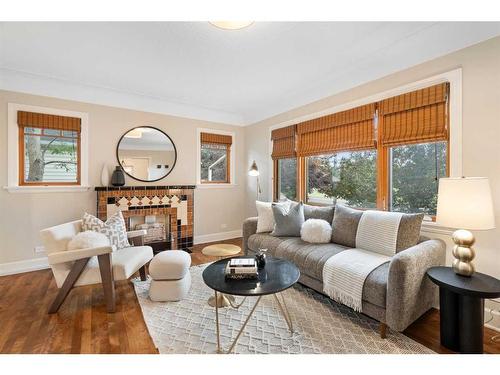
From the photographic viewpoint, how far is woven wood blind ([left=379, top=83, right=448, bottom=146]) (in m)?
2.25

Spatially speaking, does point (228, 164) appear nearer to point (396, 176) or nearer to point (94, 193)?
point (94, 193)

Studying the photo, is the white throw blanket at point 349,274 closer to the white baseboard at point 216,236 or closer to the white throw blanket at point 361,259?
the white throw blanket at point 361,259

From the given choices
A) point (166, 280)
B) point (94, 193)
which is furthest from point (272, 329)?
point (94, 193)

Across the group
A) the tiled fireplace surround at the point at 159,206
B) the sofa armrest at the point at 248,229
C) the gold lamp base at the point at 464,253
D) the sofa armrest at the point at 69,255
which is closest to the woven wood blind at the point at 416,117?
the gold lamp base at the point at 464,253

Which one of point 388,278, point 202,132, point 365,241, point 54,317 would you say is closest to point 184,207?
point 202,132

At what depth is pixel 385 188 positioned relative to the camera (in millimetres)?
2783

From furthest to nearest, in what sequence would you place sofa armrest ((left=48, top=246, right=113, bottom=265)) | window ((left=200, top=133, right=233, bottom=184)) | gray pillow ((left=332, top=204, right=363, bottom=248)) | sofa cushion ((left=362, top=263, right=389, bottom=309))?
window ((left=200, top=133, right=233, bottom=184)) → gray pillow ((left=332, top=204, right=363, bottom=248)) → sofa armrest ((left=48, top=246, right=113, bottom=265)) → sofa cushion ((left=362, top=263, right=389, bottom=309))

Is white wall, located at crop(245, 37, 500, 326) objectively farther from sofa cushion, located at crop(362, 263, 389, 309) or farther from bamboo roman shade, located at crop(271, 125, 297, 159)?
bamboo roman shade, located at crop(271, 125, 297, 159)

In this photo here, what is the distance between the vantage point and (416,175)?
8.32ft

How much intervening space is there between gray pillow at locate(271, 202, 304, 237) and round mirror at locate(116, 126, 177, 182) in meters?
2.20

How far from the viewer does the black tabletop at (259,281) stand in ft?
5.35

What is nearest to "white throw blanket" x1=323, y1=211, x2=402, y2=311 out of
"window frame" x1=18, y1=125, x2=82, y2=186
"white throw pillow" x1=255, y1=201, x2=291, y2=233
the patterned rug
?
the patterned rug

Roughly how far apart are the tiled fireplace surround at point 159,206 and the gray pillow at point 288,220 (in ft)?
5.88

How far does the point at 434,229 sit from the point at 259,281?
6.02ft
